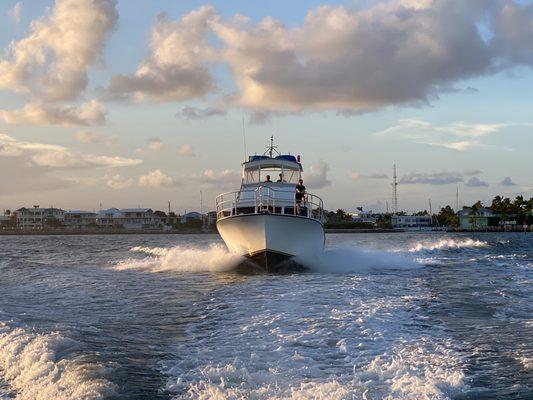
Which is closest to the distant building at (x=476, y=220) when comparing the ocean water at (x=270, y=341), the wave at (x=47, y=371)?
the ocean water at (x=270, y=341)

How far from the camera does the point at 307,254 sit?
23.7 meters

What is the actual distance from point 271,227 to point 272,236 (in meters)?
0.41

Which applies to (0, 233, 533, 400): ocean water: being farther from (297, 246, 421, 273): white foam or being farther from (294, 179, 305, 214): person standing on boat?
(297, 246, 421, 273): white foam

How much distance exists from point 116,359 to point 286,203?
1639 centimetres

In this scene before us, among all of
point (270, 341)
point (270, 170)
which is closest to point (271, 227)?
point (270, 170)

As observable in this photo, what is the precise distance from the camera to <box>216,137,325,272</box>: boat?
22.3 m

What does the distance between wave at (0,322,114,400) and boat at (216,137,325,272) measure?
498 inches

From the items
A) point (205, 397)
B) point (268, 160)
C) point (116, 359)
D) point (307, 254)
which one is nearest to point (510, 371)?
point (205, 397)

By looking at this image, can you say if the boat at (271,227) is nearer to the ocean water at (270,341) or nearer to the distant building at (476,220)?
the ocean water at (270,341)

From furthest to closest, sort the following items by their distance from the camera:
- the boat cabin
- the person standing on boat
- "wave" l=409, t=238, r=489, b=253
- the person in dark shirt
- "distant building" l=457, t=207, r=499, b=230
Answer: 1. "distant building" l=457, t=207, r=499, b=230
2. "wave" l=409, t=238, r=489, b=253
3. the boat cabin
4. the person in dark shirt
5. the person standing on boat

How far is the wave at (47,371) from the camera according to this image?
7.21 m

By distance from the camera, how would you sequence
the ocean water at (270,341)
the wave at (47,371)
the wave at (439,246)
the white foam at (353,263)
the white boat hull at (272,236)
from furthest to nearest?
the wave at (439,246) → the white foam at (353,263) → the white boat hull at (272,236) → the ocean water at (270,341) → the wave at (47,371)

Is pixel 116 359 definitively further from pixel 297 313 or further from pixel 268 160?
pixel 268 160

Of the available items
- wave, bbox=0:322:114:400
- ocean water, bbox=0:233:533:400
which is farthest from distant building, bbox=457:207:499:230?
wave, bbox=0:322:114:400
